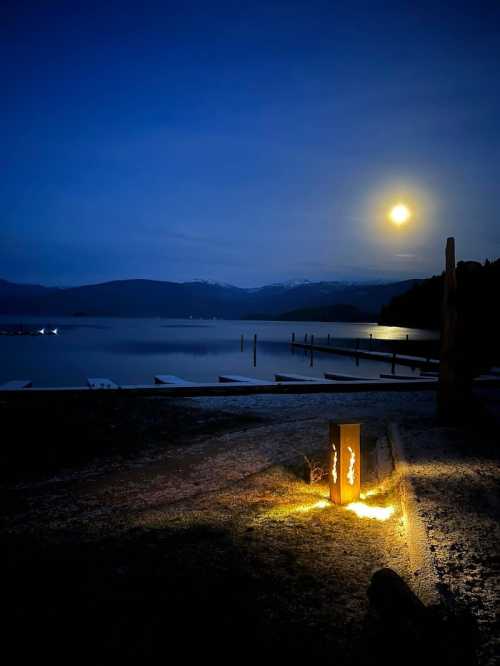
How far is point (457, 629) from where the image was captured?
191cm

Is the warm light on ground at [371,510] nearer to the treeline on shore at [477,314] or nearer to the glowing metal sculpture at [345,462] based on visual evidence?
the glowing metal sculpture at [345,462]

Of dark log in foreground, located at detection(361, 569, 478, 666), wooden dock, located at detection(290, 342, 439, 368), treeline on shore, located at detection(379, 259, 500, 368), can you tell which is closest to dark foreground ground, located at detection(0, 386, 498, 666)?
dark log in foreground, located at detection(361, 569, 478, 666)

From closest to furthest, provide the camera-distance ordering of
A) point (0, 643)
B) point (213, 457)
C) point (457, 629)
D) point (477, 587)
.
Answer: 1. point (457, 629)
2. point (0, 643)
3. point (477, 587)
4. point (213, 457)

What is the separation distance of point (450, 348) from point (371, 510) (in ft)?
11.8

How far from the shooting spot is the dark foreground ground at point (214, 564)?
203 cm

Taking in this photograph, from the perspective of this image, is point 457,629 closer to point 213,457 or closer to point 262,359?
point 213,457

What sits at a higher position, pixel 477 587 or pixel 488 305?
pixel 488 305

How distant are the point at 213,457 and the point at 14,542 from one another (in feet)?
7.65

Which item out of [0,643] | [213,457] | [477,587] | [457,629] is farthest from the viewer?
[213,457]

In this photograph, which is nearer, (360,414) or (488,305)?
(488,305)

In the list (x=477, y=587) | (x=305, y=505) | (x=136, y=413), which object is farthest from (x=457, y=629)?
(x=136, y=413)

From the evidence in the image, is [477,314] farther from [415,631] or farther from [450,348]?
[415,631]

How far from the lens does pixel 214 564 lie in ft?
8.86

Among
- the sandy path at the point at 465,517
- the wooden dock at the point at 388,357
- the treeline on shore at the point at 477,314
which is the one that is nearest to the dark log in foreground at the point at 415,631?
the sandy path at the point at 465,517
